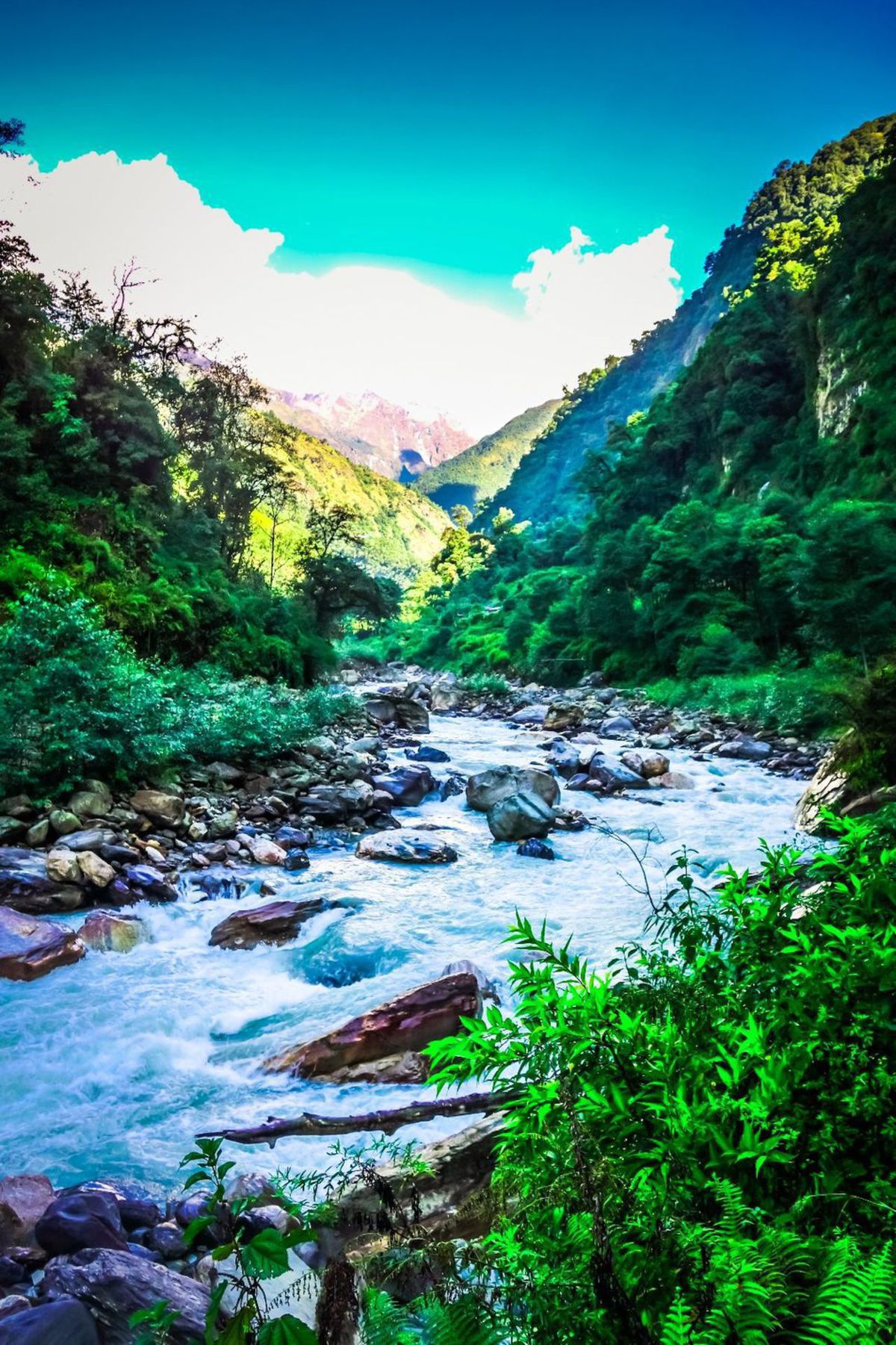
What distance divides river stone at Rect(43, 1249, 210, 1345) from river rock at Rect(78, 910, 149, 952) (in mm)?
3997

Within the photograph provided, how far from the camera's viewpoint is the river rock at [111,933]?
626 cm

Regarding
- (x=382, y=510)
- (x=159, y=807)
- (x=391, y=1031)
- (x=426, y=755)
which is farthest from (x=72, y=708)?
(x=382, y=510)

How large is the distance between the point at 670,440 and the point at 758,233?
48.6 m

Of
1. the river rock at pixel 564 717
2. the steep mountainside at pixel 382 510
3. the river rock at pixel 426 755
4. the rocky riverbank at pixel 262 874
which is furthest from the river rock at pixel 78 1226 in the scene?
the steep mountainside at pixel 382 510

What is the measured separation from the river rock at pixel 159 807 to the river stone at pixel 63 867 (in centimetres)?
156

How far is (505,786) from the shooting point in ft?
38.8

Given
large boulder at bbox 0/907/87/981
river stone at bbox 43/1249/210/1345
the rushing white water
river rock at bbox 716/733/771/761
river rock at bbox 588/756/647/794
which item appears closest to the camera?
river stone at bbox 43/1249/210/1345

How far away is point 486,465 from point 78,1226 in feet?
620

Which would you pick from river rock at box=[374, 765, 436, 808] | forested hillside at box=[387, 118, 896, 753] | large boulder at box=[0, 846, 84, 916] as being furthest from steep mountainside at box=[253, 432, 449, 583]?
large boulder at box=[0, 846, 84, 916]

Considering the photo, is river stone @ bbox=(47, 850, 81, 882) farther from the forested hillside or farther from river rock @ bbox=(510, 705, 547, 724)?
river rock @ bbox=(510, 705, 547, 724)

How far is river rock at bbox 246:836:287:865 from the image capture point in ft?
28.6

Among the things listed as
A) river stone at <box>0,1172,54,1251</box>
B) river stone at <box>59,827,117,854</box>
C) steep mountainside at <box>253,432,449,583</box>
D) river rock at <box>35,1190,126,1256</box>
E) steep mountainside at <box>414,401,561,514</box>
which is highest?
steep mountainside at <box>414,401,561,514</box>

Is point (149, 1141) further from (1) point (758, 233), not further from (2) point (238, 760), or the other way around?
(1) point (758, 233)

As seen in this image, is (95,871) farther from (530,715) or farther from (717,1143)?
(530,715)
